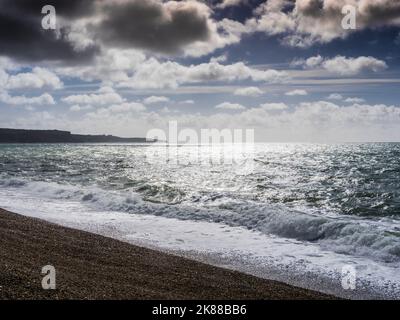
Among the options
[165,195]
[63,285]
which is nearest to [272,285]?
[63,285]

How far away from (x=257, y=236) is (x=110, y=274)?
306 inches

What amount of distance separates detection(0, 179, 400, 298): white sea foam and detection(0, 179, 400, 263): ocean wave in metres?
0.03

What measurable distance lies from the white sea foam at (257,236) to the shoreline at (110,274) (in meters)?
1.22

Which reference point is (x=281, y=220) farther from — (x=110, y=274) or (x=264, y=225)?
(x=110, y=274)

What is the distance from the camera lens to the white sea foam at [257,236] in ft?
33.0

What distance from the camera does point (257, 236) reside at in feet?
48.2

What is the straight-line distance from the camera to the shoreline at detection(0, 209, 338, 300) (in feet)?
21.4

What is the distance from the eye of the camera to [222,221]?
17547 mm

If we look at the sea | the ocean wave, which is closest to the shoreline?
the sea

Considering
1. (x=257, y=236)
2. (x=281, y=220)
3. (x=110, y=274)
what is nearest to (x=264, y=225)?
(x=281, y=220)

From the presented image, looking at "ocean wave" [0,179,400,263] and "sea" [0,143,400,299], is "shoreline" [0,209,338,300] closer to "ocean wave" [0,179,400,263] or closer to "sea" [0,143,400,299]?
"sea" [0,143,400,299]
